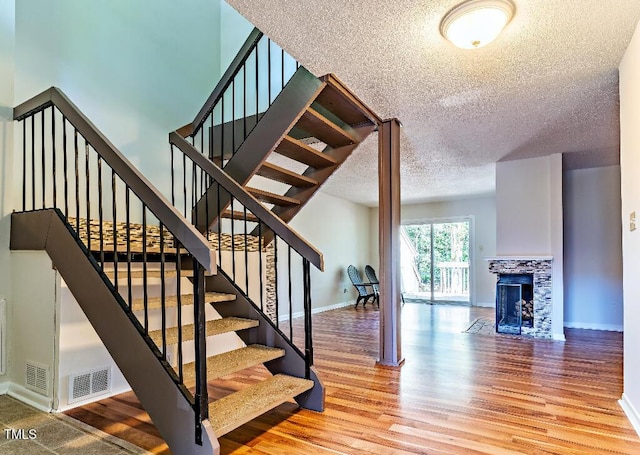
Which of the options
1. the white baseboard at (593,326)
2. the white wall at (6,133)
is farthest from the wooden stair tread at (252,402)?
the white baseboard at (593,326)

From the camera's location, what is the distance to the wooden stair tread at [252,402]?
182cm

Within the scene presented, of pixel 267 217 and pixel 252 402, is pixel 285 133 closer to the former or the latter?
pixel 267 217

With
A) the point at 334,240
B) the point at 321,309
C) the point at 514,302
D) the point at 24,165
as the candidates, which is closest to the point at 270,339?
the point at 24,165

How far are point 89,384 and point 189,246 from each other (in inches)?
60.1

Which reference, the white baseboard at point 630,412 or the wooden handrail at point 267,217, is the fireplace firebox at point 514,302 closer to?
the white baseboard at point 630,412

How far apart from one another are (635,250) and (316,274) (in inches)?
201

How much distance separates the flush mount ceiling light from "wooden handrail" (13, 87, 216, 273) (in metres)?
1.61

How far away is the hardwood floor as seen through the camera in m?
1.98

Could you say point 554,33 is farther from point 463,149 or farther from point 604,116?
point 463,149

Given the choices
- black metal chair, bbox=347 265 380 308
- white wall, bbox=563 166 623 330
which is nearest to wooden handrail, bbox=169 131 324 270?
white wall, bbox=563 166 623 330

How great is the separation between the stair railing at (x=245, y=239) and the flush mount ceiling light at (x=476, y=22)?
4.51ft

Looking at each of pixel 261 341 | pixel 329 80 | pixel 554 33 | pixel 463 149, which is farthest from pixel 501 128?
pixel 261 341

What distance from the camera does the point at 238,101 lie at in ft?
15.6

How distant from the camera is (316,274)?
6.93m
